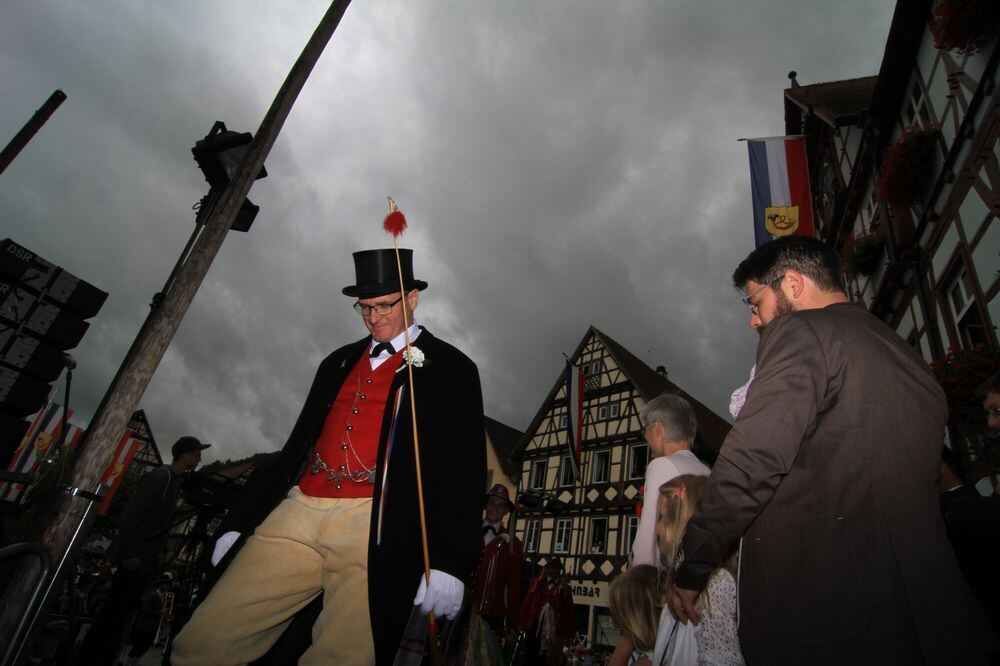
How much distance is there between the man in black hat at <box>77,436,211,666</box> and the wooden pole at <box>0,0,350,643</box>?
Answer: 2283 millimetres

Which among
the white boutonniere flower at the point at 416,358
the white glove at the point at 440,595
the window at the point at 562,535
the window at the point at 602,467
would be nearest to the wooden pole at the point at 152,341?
the white glove at the point at 440,595

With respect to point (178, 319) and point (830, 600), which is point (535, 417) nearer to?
point (178, 319)

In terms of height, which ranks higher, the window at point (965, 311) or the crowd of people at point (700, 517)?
the window at point (965, 311)

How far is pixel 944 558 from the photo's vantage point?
1.45 m

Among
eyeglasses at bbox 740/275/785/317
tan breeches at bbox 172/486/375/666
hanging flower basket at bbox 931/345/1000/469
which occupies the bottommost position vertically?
tan breeches at bbox 172/486/375/666

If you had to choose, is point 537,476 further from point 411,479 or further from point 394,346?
point 411,479

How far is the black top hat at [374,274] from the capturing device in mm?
3031

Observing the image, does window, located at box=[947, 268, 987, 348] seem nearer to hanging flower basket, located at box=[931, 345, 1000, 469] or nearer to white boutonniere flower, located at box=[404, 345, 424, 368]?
hanging flower basket, located at box=[931, 345, 1000, 469]

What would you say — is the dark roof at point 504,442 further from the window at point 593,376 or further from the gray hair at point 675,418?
the gray hair at point 675,418

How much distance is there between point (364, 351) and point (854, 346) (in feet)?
7.69

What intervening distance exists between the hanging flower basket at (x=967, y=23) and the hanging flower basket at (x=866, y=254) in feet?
11.8

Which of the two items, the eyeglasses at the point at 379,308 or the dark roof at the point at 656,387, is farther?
the dark roof at the point at 656,387

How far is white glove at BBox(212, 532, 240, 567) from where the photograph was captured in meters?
2.46

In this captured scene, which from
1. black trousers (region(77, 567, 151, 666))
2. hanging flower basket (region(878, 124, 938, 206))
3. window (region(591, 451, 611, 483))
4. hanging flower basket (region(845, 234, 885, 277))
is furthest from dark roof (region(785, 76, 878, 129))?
black trousers (region(77, 567, 151, 666))
